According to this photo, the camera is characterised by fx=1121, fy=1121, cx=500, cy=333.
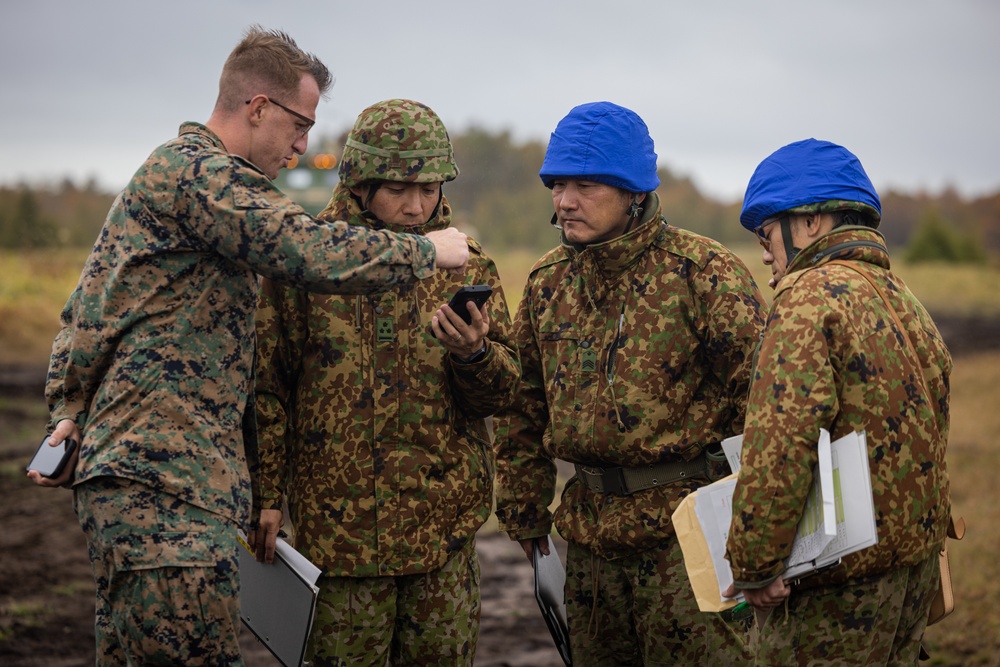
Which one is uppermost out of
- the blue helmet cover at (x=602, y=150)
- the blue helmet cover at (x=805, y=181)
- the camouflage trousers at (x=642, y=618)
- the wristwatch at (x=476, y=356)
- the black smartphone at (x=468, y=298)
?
the blue helmet cover at (x=602, y=150)

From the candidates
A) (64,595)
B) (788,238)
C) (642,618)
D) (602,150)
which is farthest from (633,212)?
(64,595)

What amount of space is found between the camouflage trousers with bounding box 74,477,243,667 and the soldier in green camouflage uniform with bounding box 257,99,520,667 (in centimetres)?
72

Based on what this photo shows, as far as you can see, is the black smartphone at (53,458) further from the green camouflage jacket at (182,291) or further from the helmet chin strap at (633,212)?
the helmet chin strap at (633,212)

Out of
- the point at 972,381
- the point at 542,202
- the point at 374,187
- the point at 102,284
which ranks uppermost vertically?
the point at 542,202

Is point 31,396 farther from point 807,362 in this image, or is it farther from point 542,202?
point 542,202

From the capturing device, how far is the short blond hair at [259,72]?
3.45m

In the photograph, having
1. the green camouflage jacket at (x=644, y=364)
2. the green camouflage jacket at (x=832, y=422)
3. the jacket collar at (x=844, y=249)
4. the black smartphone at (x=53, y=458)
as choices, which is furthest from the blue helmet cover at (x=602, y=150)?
the black smartphone at (x=53, y=458)

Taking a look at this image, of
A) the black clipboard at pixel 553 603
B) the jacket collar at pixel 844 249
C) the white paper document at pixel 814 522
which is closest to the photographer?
the white paper document at pixel 814 522

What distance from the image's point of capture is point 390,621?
402 cm

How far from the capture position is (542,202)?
37.4 meters

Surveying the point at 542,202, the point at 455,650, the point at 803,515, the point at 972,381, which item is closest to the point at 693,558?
the point at 803,515

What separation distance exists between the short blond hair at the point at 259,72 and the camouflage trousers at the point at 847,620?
2141 millimetres

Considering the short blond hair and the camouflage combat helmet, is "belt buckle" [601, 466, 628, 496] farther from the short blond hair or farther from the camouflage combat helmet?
the short blond hair

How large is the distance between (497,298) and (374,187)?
2.07 feet
